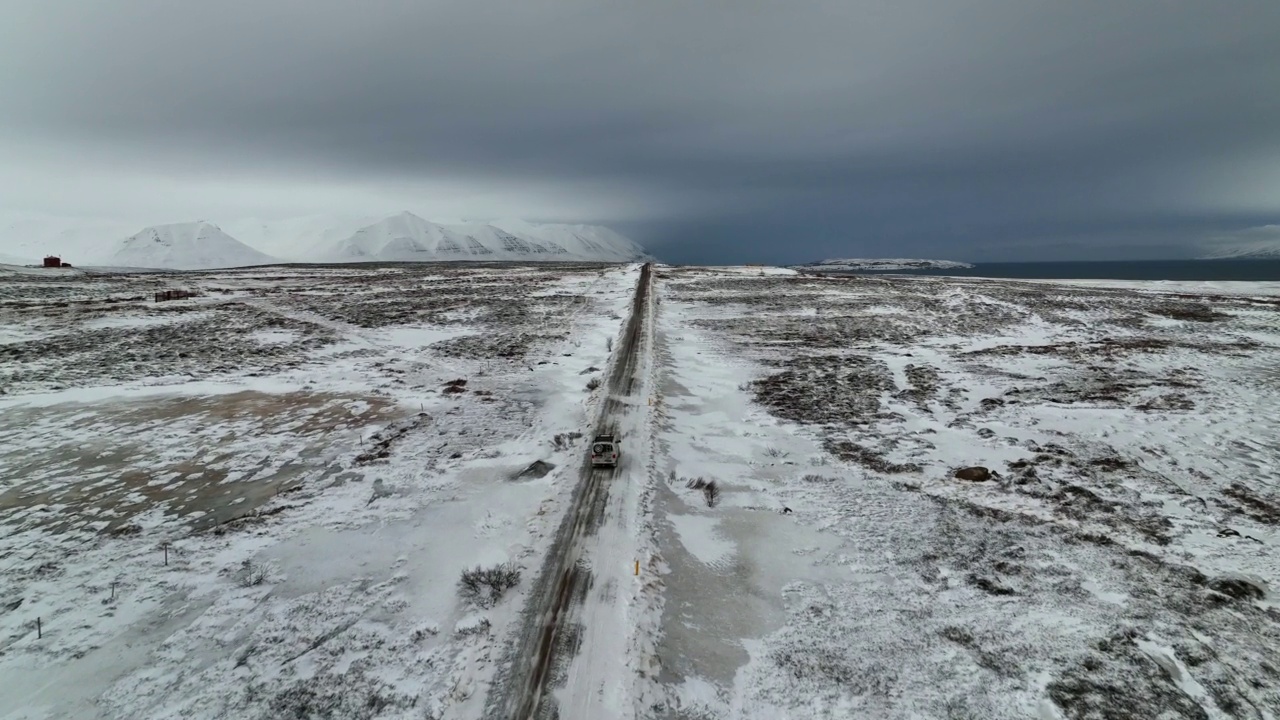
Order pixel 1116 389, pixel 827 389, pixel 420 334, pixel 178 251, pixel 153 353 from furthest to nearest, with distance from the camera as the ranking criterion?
pixel 178 251 < pixel 420 334 < pixel 153 353 < pixel 827 389 < pixel 1116 389

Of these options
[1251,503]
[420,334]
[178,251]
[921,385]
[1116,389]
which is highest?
[178,251]

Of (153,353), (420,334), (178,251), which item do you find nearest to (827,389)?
(420,334)

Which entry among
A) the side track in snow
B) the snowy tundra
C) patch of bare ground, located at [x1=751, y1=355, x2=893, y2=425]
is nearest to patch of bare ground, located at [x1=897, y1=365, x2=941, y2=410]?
the snowy tundra

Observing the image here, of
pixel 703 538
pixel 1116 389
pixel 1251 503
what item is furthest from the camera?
pixel 1116 389

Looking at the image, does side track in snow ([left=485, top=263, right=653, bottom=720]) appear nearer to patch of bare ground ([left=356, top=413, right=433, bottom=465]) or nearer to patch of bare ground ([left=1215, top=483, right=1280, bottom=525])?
patch of bare ground ([left=356, top=413, right=433, bottom=465])

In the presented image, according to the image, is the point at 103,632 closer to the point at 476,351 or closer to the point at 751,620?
the point at 751,620

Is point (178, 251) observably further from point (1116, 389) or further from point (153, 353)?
point (1116, 389)
